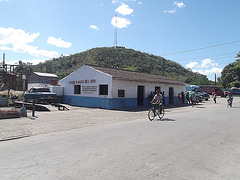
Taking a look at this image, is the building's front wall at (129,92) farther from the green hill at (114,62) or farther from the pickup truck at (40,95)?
the green hill at (114,62)

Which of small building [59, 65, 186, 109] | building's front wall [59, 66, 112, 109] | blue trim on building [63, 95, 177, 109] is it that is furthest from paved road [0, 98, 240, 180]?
building's front wall [59, 66, 112, 109]

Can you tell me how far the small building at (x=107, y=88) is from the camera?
1866 centimetres

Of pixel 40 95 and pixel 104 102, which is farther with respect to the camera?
pixel 40 95

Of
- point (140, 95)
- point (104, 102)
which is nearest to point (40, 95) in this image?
point (104, 102)

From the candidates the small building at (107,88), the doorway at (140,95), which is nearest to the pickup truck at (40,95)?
the small building at (107,88)

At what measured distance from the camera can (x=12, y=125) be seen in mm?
9250

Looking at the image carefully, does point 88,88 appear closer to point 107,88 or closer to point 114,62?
point 107,88

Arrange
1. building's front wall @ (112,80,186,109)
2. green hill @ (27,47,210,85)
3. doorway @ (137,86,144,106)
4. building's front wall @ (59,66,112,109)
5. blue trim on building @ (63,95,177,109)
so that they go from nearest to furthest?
blue trim on building @ (63,95,177,109) < building's front wall @ (112,80,186,109) < building's front wall @ (59,66,112,109) < doorway @ (137,86,144,106) < green hill @ (27,47,210,85)

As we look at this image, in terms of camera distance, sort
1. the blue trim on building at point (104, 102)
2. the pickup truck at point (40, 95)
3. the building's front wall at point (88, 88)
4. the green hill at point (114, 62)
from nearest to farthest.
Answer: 1. the blue trim on building at point (104, 102)
2. the building's front wall at point (88, 88)
3. the pickup truck at point (40, 95)
4. the green hill at point (114, 62)

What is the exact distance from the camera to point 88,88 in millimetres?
21172

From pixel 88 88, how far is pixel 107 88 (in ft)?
9.74

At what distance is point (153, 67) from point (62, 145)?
79463mm

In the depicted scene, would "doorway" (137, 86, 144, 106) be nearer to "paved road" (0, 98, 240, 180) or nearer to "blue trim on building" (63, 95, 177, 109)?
"blue trim on building" (63, 95, 177, 109)

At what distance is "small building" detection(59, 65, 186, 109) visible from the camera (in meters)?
18.7
